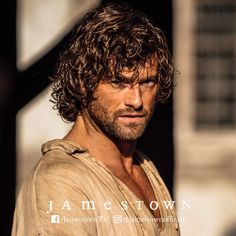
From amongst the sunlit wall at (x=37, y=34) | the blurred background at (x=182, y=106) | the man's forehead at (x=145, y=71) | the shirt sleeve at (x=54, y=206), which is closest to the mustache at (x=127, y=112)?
the man's forehead at (x=145, y=71)

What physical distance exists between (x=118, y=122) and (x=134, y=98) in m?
0.09

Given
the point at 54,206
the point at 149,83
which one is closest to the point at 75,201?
the point at 54,206

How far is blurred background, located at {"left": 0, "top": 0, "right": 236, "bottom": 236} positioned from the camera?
146 inches

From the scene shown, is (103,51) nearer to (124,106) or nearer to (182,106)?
(124,106)

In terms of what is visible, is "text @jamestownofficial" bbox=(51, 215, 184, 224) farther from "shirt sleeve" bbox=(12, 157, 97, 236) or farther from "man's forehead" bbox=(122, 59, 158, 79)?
"man's forehead" bbox=(122, 59, 158, 79)

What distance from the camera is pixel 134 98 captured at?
2.84 metres

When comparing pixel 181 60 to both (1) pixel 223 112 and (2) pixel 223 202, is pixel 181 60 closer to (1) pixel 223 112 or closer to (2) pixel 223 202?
(1) pixel 223 112

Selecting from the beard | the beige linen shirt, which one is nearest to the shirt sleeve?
the beige linen shirt

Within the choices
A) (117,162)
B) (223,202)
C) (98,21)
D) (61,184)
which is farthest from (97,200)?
(223,202)

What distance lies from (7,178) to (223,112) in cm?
1062

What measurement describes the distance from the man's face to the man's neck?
0.04 metres

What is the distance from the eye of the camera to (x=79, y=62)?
3000 mm

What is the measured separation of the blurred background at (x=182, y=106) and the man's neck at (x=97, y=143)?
64cm

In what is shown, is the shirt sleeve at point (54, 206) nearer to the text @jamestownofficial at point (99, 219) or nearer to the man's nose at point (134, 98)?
the text @jamestownofficial at point (99, 219)
